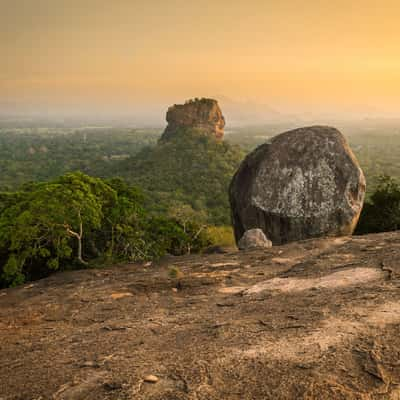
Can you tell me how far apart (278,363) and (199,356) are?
89 centimetres

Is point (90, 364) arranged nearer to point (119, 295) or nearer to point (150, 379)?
point (150, 379)

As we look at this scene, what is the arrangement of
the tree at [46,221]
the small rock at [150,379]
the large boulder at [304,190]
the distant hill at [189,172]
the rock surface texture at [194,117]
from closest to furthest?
the small rock at [150,379]
the tree at [46,221]
the large boulder at [304,190]
the distant hill at [189,172]
the rock surface texture at [194,117]

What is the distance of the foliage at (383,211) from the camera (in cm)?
1664

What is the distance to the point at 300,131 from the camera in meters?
13.4

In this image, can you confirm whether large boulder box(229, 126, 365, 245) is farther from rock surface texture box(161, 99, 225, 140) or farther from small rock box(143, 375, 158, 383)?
rock surface texture box(161, 99, 225, 140)

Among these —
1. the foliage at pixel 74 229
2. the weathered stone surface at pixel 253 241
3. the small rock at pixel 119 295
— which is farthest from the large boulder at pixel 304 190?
the small rock at pixel 119 295

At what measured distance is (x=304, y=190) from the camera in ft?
39.3

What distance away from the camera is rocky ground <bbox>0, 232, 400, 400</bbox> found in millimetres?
3234

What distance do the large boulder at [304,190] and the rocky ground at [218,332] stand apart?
4.10m

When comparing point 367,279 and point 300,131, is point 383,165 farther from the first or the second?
point 367,279

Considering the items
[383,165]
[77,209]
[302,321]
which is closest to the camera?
[302,321]

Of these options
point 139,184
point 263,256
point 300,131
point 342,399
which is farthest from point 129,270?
point 139,184

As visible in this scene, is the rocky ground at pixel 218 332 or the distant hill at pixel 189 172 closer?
the rocky ground at pixel 218 332

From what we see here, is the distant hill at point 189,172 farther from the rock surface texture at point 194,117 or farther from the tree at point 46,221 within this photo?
the tree at point 46,221
